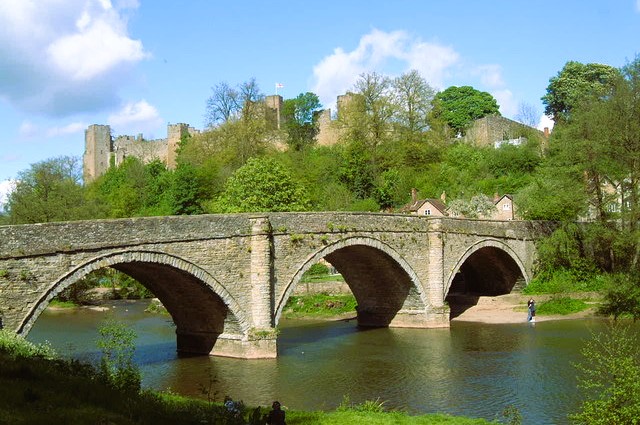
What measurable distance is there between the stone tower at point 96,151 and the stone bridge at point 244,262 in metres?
69.3

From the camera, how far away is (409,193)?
6275cm

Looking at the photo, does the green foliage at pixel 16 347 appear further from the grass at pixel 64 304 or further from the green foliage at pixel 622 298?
the grass at pixel 64 304

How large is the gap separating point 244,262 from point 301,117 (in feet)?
195

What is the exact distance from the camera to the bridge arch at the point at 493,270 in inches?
1688

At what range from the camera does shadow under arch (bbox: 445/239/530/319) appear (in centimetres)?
4281

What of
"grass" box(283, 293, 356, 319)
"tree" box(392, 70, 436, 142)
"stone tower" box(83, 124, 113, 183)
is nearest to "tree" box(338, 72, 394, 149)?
"tree" box(392, 70, 436, 142)

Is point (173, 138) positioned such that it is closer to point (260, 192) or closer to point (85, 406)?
point (260, 192)

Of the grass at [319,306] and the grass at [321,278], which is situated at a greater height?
the grass at [321,278]

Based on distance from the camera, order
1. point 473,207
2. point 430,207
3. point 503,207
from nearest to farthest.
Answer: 1. point 473,207
2. point 430,207
3. point 503,207

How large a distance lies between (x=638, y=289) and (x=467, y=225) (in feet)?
30.5

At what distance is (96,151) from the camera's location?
9906cm

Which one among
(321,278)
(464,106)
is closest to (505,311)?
(321,278)

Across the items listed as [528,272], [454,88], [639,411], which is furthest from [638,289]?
[454,88]

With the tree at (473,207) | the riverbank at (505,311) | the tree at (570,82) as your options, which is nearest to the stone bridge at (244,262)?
the riverbank at (505,311)
